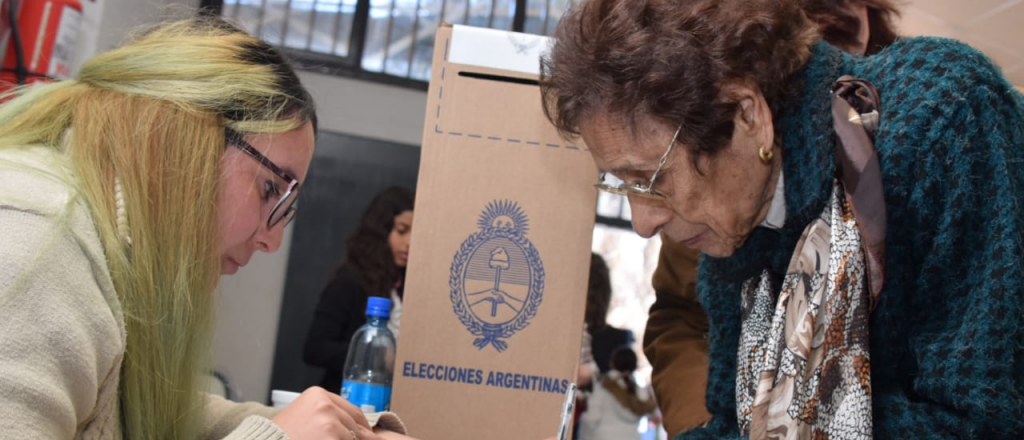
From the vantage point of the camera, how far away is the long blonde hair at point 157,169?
97 centimetres

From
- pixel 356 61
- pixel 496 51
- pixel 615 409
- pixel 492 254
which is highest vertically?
pixel 356 61

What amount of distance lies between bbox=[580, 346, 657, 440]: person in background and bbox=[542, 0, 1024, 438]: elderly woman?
2000 millimetres

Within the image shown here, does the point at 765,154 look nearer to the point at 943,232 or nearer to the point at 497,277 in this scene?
the point at 943,232

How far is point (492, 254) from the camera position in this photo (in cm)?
145

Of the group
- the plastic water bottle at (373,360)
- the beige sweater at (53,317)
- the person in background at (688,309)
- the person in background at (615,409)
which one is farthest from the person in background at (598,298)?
the beige sweater at (53,317)

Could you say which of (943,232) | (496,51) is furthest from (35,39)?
(943,232)

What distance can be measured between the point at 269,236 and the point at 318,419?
27 cm

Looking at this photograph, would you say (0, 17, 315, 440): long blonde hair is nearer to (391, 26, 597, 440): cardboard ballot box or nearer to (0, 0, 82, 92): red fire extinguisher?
(391, 26, 597, 440): cardboard ballot box

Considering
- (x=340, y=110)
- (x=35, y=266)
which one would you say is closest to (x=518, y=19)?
(x=340, y=110)

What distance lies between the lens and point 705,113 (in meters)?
1.10

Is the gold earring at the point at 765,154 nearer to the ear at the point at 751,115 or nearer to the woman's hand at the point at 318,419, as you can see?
the ear at the point at 751,115

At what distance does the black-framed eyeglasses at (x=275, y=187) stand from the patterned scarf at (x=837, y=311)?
61cm

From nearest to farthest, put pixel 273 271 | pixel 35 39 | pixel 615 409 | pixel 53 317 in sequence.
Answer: pixel 53 317 → pixel 35 39 → pixel 615 409 → pixel 273 271

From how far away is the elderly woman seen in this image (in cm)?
93
